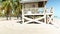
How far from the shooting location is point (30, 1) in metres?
17.8

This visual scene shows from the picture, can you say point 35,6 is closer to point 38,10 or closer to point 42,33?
point 38,10

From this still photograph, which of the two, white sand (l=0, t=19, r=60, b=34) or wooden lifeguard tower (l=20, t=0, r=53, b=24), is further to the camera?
wooden lifeguard tower (l=20, t=0, r=53, b=24)

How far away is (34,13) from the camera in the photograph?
1772 cm

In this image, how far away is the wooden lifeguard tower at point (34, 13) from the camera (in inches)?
687

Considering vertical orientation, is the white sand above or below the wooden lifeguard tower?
below

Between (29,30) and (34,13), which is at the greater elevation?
(34,13)

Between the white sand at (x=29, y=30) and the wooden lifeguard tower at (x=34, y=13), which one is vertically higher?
the wooden lifeguard tower at (x=34, y=13)

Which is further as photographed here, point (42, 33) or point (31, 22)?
point (31, 22)

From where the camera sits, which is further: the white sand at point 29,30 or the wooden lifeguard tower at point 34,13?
the wooden lifeguard tower at point 34,13

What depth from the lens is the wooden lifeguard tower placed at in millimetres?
17459

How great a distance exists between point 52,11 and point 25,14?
3.51 m

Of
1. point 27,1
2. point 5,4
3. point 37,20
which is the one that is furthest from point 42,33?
point 5,4

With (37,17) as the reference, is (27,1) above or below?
above

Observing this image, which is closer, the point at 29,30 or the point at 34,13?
the point at 29,30
